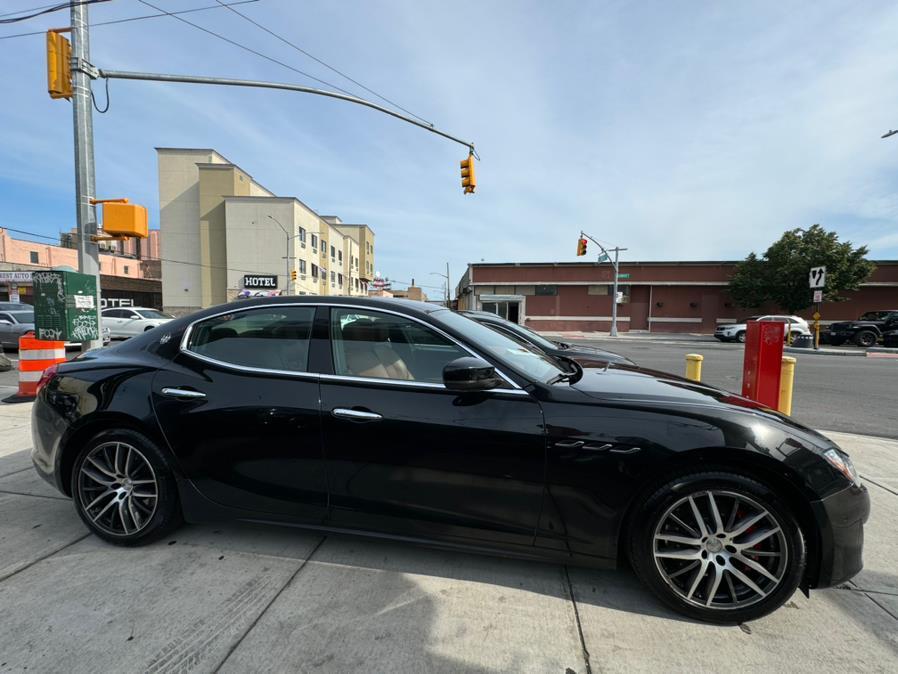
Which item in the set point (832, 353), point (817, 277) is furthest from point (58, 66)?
point (832, 353)

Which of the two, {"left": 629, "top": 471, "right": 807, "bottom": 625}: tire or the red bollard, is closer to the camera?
{"left": 629, "top": 471, "right": 807, "bottom": 625}: tire

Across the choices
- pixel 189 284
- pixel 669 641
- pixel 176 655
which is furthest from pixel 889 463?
pixel 189 284

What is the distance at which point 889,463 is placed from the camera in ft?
14.0

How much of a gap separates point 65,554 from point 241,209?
4582 cm

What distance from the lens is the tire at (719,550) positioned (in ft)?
6.63

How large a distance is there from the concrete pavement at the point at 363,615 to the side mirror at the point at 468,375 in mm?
1088

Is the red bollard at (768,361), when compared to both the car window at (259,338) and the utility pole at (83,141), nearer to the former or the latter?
the car window at (259,338)

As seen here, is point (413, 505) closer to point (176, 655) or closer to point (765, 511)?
point (176, 655)

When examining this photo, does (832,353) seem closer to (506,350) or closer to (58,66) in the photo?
(506,350)

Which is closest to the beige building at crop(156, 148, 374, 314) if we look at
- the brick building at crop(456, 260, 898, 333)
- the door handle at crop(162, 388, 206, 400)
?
the brick building at crop(456, 260, 898, 333)

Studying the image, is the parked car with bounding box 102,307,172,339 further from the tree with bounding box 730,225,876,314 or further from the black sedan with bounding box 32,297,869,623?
the tree with bounding box 730,225,876,314

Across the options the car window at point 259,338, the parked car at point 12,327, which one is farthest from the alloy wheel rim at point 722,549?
the parked car at point 12,327

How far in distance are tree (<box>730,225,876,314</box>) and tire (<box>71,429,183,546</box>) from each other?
36.1 metres

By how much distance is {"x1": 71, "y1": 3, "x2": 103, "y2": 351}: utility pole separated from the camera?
634cm
